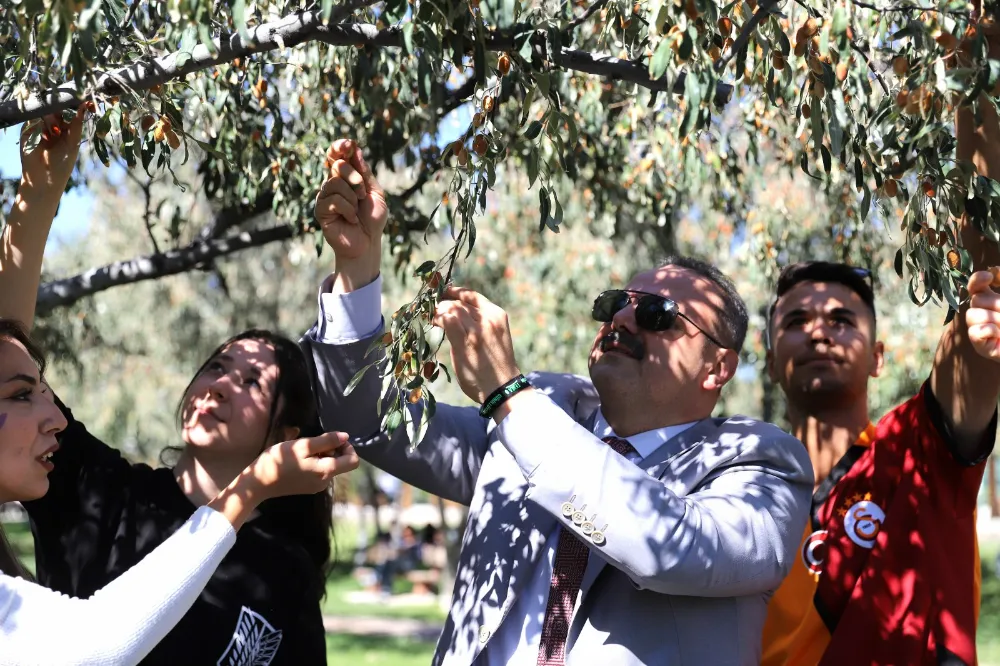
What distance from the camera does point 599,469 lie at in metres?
2.21

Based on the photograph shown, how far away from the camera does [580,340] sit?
9.26 meters

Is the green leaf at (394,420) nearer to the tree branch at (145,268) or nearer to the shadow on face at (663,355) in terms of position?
the shadow on face at (663,355)

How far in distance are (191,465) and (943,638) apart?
6.18 feet

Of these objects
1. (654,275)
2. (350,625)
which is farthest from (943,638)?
(350,625)

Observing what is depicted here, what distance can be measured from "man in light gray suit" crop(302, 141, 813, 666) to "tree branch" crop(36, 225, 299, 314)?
5.31 ft

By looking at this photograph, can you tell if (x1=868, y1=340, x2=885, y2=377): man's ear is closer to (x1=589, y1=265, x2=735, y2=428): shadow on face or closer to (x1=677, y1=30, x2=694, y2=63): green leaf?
(x1=589, y1=265, x2=735, y2=428): shadow on face

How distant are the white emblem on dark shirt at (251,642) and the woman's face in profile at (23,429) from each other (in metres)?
0.68

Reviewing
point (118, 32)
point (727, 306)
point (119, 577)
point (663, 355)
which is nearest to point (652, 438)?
point (663, 355)

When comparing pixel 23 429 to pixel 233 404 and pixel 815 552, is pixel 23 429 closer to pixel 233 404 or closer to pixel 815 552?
pixel 233 404

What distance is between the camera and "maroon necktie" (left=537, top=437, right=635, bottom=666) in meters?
2.53

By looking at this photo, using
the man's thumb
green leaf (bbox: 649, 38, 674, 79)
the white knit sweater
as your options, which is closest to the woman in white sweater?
the white knit sweater

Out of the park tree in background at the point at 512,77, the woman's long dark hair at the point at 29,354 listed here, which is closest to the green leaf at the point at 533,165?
the park tree in background at the point at 512,77

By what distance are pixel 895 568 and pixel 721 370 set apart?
2.05 feet

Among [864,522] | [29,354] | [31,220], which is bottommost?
[864,522]
